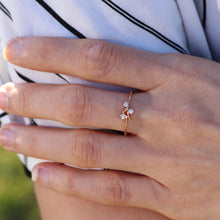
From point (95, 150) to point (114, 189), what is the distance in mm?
106

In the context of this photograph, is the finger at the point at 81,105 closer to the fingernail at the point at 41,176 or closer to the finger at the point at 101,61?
the finger at the point at 101,61

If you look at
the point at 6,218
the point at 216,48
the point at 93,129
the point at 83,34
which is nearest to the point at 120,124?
the point at 93,129

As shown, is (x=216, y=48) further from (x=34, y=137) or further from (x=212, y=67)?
(x=34, y=137)

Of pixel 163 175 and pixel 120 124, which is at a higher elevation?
pixel 120 124

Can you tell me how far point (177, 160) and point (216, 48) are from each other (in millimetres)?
323

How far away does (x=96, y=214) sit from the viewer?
0.85m

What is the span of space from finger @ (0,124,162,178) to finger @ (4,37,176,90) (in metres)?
0.14

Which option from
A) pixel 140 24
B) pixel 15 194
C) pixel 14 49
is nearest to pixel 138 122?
pixel 140 24

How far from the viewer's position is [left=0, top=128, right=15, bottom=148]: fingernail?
0.91m

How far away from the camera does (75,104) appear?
79cm

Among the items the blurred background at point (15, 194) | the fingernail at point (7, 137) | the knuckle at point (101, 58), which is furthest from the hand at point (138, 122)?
the blurred background at point (15, 194)

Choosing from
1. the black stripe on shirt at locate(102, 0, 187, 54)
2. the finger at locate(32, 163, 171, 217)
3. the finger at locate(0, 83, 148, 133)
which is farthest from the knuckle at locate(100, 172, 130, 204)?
the black stripe on shirt at locate(102, 0, 187, 54)

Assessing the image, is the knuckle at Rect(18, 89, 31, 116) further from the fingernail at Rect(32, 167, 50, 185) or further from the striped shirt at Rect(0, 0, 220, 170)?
the fingernail at Rect(32, 167, 50, 185)

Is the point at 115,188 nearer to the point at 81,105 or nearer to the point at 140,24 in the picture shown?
the point at 81,105
